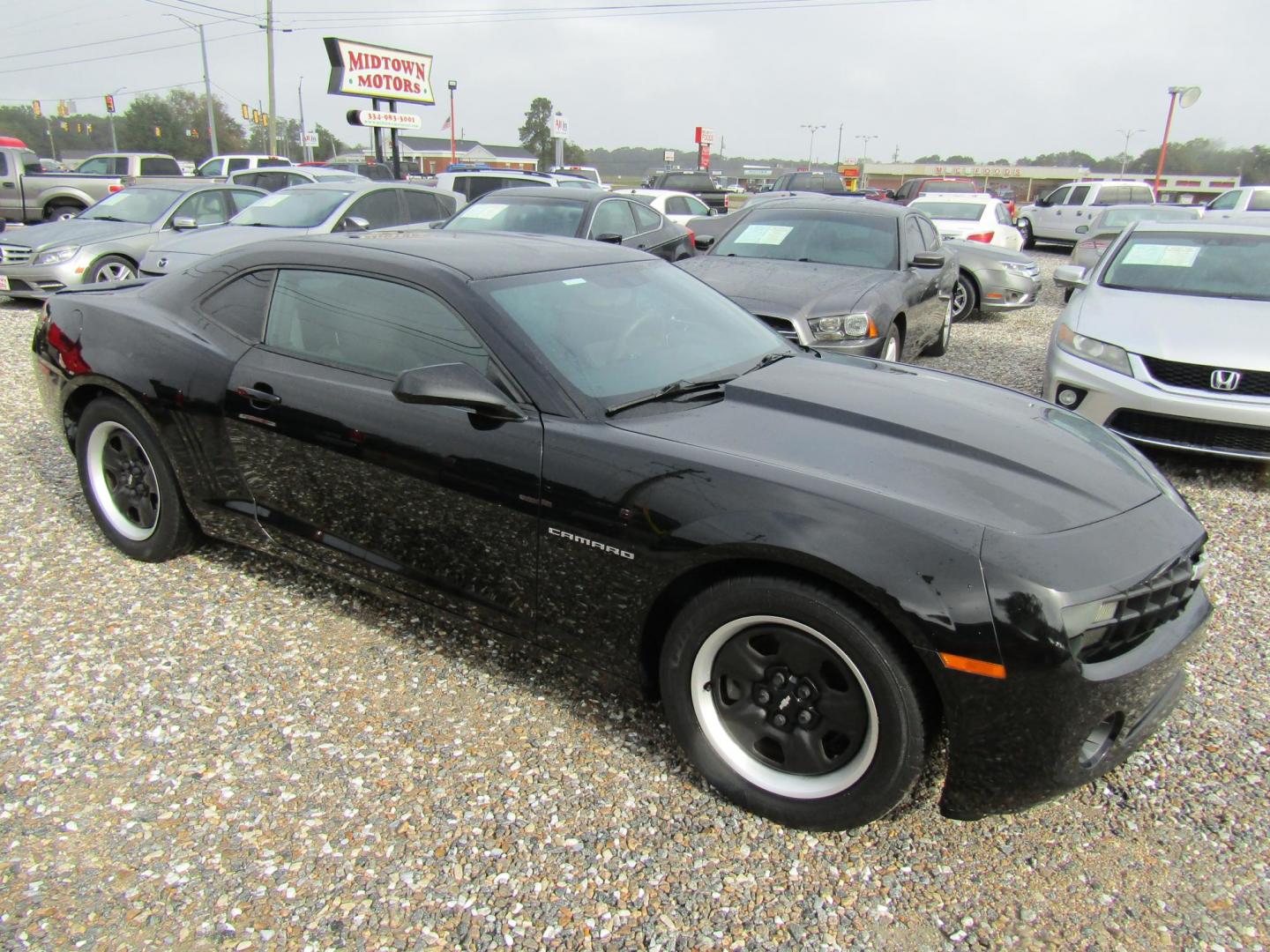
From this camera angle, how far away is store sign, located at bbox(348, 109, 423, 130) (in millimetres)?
22062

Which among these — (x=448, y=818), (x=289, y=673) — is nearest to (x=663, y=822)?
(x=448, y=818)

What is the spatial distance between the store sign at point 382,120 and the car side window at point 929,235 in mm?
18055

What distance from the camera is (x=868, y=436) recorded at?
8.55 ft

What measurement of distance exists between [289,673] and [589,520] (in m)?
1.39

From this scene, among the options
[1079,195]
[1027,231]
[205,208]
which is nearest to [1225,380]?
[205,208]

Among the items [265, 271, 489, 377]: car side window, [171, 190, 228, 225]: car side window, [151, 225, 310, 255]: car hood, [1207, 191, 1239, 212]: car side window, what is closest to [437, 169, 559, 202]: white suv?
[171, 190, 228, 225]: car side window

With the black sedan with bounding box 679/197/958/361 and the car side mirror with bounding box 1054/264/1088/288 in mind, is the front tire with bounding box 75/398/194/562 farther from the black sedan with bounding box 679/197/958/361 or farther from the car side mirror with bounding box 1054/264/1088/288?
the car side mirror with bounding box 1054/264/1088/288

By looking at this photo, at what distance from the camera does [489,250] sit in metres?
3.24

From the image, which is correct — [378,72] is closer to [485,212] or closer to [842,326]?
[485,212]

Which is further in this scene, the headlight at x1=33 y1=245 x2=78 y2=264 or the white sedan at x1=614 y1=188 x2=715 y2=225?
the white sedan at x1=614 y1=188 x2=715 y2=225

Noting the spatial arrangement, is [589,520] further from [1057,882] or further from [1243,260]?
[1243,260]

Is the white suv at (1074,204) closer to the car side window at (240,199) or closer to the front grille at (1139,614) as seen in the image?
the car side window at (240,199)

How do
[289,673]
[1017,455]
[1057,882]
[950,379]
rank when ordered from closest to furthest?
[1057,882]
[1017,455]
[289,673]
[950,379]

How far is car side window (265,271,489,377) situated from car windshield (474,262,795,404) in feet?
0.60
